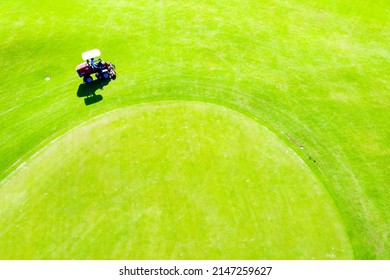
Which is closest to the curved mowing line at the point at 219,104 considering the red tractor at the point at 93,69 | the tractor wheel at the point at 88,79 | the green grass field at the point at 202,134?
the green grass field at the point at 202,134

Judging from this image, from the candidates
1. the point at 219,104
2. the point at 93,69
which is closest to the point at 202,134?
the point at 219,104

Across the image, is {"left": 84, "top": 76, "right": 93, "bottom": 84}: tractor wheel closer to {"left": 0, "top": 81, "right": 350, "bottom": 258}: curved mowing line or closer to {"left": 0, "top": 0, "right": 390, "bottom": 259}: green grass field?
{"left": 0, "top": 0, "right": 390, "bottom": 259}: green grass field

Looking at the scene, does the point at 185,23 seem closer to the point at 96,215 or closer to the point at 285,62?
the point at 285,62

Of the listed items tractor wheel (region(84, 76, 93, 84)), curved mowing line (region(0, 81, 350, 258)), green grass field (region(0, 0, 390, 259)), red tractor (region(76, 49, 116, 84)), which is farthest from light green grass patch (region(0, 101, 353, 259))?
red tractor (region(76, 49, 116, 84))

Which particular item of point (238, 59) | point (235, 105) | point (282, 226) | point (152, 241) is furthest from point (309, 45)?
point (152, 241)

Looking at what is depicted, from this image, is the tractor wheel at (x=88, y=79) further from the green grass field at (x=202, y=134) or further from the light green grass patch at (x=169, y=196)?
the light green grass patch at (x=169, y=196)

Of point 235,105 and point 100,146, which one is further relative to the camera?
point 235,105
